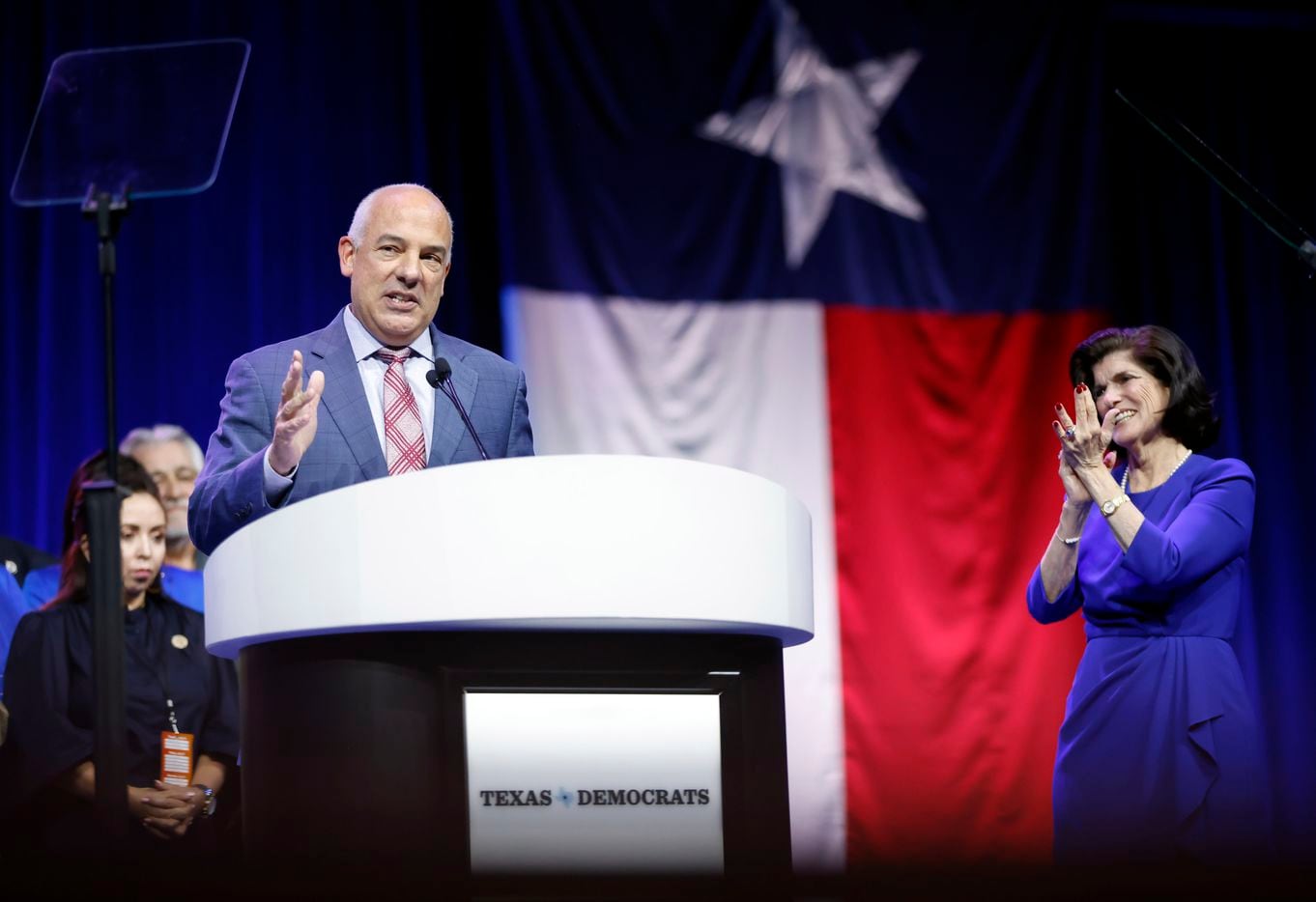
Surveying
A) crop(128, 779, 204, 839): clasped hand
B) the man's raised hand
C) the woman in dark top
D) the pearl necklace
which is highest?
the man's raised hand

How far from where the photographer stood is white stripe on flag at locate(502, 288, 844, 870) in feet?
14.3

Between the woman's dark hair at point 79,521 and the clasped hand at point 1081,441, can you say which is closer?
the clasped hand at point 1081,441

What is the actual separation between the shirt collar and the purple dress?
129 cm

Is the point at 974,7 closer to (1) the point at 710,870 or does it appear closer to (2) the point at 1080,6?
(2) the point at 1080,6

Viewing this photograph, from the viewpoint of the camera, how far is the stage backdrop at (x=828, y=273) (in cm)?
414

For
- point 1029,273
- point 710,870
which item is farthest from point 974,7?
point 710,870

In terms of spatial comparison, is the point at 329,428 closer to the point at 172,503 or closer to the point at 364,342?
the point at 364,342

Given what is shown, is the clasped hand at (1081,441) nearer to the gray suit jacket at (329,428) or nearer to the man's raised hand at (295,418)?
the gray suit jacket at (329,428)

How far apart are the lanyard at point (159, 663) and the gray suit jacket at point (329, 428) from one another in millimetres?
1386

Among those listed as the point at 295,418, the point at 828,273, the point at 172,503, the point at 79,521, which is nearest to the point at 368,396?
the point at 295,418

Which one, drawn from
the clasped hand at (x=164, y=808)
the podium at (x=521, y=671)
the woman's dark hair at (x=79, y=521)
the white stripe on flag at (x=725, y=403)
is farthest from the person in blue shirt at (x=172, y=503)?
the podium at (x=521, y=671)

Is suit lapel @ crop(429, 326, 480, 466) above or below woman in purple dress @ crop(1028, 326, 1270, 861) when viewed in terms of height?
above

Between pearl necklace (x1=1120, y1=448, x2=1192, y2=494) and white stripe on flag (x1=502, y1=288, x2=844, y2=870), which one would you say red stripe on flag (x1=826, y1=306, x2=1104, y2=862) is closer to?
white stripe on flag (x1=502, y1=288, x2=844, y2=870)

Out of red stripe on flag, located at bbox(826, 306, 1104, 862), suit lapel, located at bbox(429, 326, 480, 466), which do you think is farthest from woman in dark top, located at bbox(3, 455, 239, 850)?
red stripe on flag, located at bbox(826, 306, 1104, 862)
